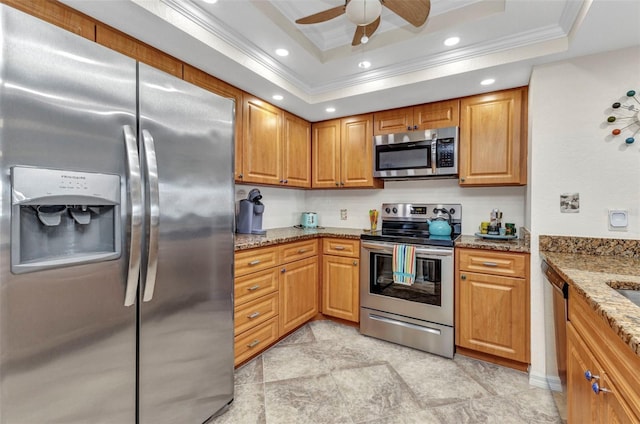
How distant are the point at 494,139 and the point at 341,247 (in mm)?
1635

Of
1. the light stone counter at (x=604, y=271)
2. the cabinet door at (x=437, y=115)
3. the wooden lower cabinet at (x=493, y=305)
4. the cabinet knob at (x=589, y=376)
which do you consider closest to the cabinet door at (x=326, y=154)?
the cabinet door at (x=437, y=115)

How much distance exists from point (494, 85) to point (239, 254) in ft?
7.84

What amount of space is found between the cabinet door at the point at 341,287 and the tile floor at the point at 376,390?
1.28ft

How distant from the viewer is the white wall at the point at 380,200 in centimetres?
267

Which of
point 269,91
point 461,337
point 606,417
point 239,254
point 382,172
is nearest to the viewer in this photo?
point 606,417

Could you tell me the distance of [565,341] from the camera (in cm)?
145

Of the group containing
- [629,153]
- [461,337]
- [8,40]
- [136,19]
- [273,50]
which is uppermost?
[273,50]

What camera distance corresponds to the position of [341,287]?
2854 millimetres

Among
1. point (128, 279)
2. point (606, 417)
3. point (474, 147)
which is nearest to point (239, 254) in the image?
point (128, 279)

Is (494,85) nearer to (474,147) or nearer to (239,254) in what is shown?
(474,147)

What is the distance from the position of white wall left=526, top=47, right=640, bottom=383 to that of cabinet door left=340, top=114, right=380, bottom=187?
1395mm

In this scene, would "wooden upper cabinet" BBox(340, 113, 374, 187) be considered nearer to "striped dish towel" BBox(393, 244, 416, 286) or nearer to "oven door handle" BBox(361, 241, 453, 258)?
"oven door handle" BBox(361, 241, 453, 258)

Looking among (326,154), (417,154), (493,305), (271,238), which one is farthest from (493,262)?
(326,154)

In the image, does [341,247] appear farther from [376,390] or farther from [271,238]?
[376,390]
